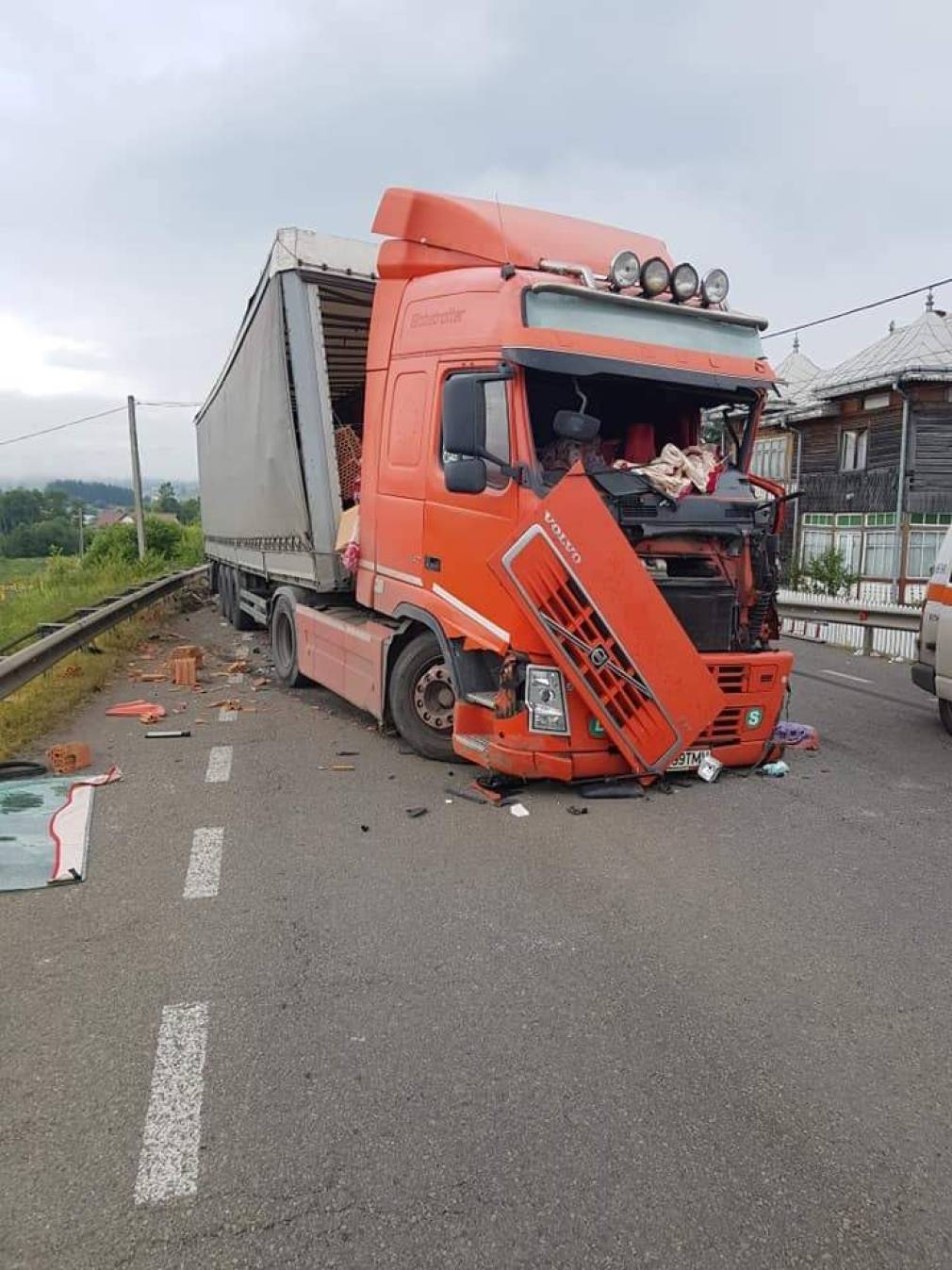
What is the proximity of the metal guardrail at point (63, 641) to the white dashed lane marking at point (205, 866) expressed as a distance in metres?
2.75

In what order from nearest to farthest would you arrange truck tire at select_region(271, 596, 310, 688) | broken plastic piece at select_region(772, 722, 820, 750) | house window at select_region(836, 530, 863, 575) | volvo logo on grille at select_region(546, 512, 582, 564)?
volvo logo on grille at select_region(546, 512, 582, 564) → broken plastic piece at select_region(772, 722, 820, 750) → truck tire at select_region(271, 596, 310, 688) → house window at select_region(836, 530, 863, 575)

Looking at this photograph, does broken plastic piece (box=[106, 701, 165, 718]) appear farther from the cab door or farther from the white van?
the white van

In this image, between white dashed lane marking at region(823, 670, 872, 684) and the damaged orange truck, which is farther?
white dashed lane marking at region(823, 670, 872, 684)

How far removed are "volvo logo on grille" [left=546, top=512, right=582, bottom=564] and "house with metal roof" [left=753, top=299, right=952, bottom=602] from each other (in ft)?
64.1

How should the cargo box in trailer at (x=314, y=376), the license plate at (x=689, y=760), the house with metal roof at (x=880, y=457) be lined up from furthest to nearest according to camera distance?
1. the house with metal roof at (x=880, y=457)
2. the cargo box in trailer at (x=314, y=376)
3. the license plate at (x=689, y=760)

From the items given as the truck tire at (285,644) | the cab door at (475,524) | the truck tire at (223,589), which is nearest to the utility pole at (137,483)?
the truck tire at (223,589)

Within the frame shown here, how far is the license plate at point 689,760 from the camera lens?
565 cm

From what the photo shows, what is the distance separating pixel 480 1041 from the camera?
2984mm

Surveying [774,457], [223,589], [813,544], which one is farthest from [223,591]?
[774,457]

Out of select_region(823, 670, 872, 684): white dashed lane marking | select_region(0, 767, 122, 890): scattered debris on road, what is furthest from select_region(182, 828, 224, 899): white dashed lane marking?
select_region(823, 670, 872, 684): white dashed lane marking

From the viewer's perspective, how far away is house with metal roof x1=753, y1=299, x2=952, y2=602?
24.5 meters

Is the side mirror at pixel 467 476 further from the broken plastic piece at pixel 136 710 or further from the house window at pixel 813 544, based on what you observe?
the house window at pixel 813 544

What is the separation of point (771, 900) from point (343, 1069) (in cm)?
224

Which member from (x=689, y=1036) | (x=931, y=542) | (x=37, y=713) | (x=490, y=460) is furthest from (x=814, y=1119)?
(x=931, y=542)
